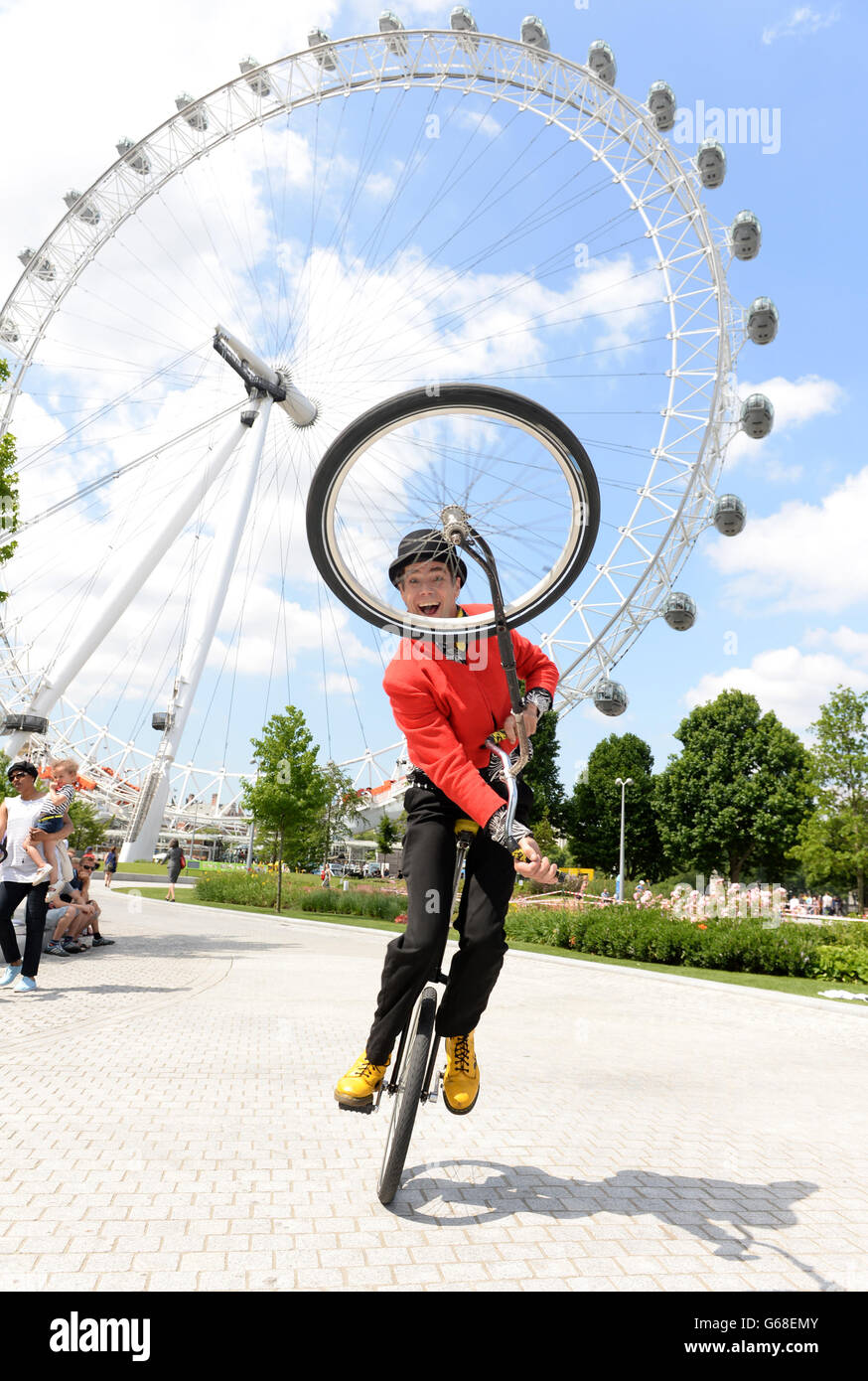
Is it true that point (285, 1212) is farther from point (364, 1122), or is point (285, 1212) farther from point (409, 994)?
point (364, 1122)

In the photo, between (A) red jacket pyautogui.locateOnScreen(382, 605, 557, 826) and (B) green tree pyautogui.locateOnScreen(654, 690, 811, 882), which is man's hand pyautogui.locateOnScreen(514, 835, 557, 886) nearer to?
(A) red jacket pyautogui.locateOnScreen(382, 605, 557, 826)

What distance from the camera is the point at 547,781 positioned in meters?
60.0

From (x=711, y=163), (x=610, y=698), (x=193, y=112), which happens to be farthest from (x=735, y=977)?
(x=193, y=112)

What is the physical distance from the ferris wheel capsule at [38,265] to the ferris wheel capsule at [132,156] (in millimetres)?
4881

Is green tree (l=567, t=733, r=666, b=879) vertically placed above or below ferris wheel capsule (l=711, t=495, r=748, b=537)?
below

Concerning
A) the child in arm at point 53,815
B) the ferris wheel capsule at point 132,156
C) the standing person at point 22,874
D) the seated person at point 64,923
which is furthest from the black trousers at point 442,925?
the ferris wheel capsule at point 132,156

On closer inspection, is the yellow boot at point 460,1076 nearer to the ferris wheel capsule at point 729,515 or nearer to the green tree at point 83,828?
the ferris wheel capsule at point 729,515

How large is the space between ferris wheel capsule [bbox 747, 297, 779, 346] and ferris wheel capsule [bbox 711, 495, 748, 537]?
4606 millimetres

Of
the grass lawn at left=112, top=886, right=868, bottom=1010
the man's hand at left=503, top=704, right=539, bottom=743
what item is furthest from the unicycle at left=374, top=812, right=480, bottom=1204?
the grass lawn at left=112, top=886, right=868, bottom=1010

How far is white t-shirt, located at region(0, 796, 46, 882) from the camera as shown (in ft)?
26.3

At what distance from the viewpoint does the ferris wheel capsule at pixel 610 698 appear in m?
26.7
